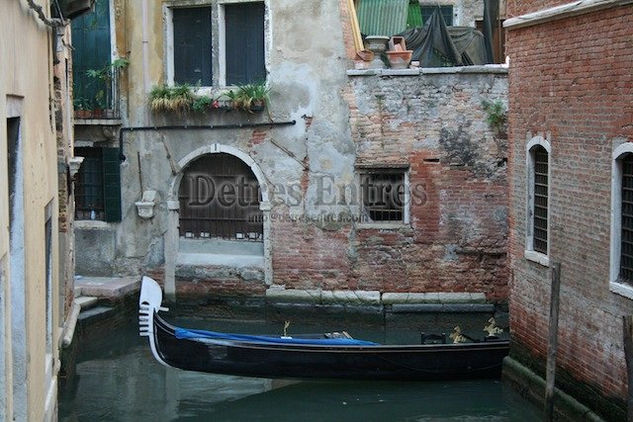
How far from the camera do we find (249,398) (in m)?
10.1

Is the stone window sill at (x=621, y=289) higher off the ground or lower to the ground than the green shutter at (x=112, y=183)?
lower

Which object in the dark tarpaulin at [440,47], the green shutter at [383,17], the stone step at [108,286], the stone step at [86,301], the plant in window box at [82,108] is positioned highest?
the green shutter at [383,17]

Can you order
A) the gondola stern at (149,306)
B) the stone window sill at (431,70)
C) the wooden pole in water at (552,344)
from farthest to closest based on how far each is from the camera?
1. the stone window sill at (431,70)
2. the gondola stern at (149,306)
3. the wooden pole in water at (552,344)

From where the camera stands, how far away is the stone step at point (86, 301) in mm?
12240

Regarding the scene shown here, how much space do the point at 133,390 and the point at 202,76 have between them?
4.73 metres

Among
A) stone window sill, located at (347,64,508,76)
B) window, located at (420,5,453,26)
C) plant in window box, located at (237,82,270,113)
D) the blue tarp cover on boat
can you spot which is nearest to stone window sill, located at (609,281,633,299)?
the blue tarp cover on boat

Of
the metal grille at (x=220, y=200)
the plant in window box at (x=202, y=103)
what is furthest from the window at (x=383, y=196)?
the plant in window box at (x=202, y=103)

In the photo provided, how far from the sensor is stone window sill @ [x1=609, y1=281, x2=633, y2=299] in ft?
23.2

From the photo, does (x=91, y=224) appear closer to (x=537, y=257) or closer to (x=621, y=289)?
(x=537, y=257)

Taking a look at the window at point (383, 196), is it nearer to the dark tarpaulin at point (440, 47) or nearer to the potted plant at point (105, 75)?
the dark tarpaulin at point (440, 47)

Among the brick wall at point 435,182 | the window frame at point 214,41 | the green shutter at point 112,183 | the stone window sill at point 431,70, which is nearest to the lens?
the stone window sill at point 431,70

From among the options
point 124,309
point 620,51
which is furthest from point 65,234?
point 620,51

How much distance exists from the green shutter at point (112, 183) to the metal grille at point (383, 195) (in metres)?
3.32

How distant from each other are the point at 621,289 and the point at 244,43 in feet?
24.1
